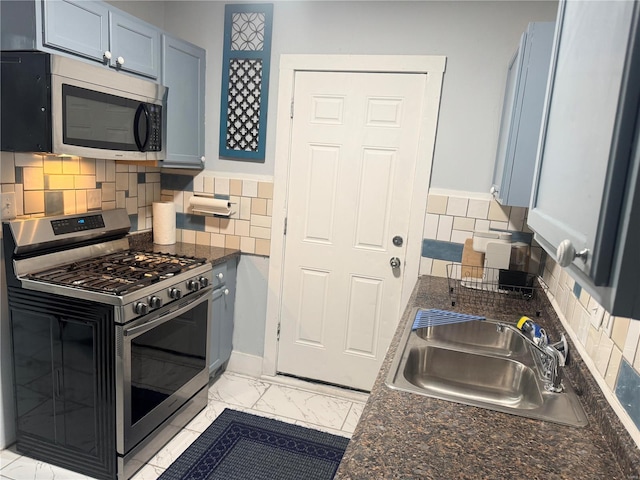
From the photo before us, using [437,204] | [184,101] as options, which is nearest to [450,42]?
[437,204]

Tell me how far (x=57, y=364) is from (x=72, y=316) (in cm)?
26

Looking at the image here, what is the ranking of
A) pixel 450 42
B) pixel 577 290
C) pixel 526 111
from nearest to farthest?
pixel 577 290 → pixel 526 111 → pixel 450 42

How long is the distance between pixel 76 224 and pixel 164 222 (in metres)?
0.70

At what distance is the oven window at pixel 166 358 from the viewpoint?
2.18 metres

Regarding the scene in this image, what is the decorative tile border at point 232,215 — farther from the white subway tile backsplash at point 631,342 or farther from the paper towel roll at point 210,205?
the white subway tile backsplash at point 631,342

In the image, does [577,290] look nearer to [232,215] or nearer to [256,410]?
[256,410]

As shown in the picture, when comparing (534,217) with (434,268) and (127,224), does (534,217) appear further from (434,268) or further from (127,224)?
(127,224)

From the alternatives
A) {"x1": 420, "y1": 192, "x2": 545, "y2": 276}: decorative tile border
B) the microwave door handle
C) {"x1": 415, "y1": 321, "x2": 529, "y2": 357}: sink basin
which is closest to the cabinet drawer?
the microwave door handle

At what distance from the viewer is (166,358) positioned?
2.39 meters

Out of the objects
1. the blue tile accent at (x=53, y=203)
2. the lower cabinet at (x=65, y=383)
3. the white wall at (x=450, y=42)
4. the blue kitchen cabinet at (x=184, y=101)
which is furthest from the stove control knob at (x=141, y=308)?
the white wall at (x=450, y=42)

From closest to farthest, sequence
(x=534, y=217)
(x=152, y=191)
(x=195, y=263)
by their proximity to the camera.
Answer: (x=534, y=217)
(x=195, y=263)
(x=152, y=191)

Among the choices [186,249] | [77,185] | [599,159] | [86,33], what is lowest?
[186,249]

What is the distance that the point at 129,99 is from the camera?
2.32 metres

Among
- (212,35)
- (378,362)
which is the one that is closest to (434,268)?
(378,362)
